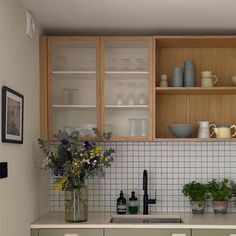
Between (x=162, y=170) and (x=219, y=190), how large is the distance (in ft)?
1.63

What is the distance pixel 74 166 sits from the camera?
→ 339 centimetres

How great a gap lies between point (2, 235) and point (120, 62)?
5.54ft

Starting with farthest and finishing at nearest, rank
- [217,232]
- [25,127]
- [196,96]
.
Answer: [196,96]
[217,232]
[25,127]

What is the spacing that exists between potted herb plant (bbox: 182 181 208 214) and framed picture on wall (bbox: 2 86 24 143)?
1505 millimetres

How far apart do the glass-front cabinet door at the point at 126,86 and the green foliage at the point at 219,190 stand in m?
0.70

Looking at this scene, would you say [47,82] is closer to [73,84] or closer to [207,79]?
[73,84]

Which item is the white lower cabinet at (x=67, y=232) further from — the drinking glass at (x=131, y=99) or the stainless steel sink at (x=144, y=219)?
the drinking glass at (x=131, y=99)

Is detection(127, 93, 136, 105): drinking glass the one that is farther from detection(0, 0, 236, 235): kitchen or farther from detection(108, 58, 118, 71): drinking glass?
detection(108, 58, 118, 71): drinking glass

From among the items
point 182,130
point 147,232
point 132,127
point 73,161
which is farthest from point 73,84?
point 147,232

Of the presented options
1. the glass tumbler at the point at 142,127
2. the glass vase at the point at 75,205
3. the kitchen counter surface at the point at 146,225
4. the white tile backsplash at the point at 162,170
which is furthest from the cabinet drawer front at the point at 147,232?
the glass tumbler at the point at 142,127

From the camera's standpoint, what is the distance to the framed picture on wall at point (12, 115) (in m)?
2.68

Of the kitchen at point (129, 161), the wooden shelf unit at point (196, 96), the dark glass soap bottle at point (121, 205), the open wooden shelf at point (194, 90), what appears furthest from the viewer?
the wooden shelf unit at point (196, 96)

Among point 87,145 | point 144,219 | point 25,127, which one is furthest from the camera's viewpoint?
point 144,219

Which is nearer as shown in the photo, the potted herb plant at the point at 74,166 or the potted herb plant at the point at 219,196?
the potted herb plant at the point at 74,166
